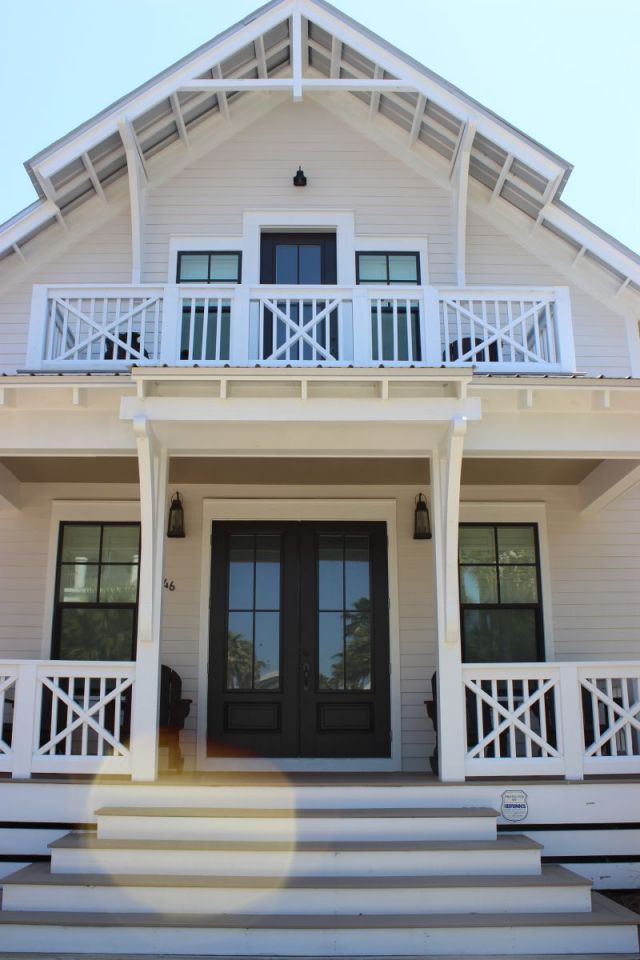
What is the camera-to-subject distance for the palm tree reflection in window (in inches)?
335

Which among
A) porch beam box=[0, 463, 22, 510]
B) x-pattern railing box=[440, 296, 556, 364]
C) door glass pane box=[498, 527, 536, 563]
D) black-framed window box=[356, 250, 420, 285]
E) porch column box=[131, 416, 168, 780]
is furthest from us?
black-framed window box=[356, 250, 420, 285]

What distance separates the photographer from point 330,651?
858 cm

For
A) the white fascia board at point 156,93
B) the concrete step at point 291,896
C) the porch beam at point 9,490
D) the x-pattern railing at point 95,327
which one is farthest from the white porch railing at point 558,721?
the white fascia board at point 156,93

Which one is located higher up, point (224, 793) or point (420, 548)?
point (420, 548)

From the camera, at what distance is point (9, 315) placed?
938 cm

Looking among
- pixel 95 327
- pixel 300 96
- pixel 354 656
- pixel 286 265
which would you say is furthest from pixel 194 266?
pixel 354 656

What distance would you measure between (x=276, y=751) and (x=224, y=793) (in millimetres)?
2003

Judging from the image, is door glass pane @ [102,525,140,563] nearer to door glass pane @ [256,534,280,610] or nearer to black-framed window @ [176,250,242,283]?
door glass pane @ [256,534,280,610]

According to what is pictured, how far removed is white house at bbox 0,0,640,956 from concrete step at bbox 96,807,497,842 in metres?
0.02

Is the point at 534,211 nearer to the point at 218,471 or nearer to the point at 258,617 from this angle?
the point at 218,471

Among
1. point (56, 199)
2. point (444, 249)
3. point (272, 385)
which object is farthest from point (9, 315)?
point (444, 249)

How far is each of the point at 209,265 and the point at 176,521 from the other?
9.46ft

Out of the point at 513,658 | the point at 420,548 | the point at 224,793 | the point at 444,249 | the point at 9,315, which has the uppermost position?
the point at 444,249

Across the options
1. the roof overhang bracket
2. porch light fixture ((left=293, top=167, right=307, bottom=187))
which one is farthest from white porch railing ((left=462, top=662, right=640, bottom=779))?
the roof overhang bracket
